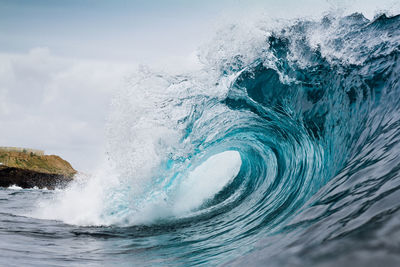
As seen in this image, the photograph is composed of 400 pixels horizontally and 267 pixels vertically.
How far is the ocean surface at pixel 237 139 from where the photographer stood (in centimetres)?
381

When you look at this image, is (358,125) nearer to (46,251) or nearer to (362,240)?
(362,240)

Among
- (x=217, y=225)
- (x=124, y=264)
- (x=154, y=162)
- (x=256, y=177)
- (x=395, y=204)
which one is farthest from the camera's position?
(x=256, y=177)

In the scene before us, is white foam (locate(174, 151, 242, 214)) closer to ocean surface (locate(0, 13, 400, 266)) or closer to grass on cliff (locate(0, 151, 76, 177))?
ocean surface (locate(0, 13, 400, 266))

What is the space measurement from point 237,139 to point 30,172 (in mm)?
53964

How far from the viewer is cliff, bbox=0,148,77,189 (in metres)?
49.6

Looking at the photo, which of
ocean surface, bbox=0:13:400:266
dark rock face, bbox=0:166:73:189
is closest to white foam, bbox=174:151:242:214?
ocean surface, bbox=0:13:400:266

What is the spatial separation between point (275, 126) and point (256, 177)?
9.07 feet

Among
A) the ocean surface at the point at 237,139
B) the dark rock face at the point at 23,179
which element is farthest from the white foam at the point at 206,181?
the dark rock face at the point at 23,179

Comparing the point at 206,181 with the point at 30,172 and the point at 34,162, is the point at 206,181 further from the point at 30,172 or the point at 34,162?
the point at 34,162

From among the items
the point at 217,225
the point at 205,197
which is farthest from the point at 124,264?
the point at 205,197

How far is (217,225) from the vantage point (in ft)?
19.8

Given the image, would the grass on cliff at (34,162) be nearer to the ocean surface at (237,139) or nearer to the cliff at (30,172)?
the cliff at (30,172)

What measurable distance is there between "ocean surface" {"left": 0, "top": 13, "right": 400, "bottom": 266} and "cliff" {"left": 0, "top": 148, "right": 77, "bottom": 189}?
153 feet

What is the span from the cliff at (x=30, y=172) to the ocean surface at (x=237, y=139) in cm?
4671
